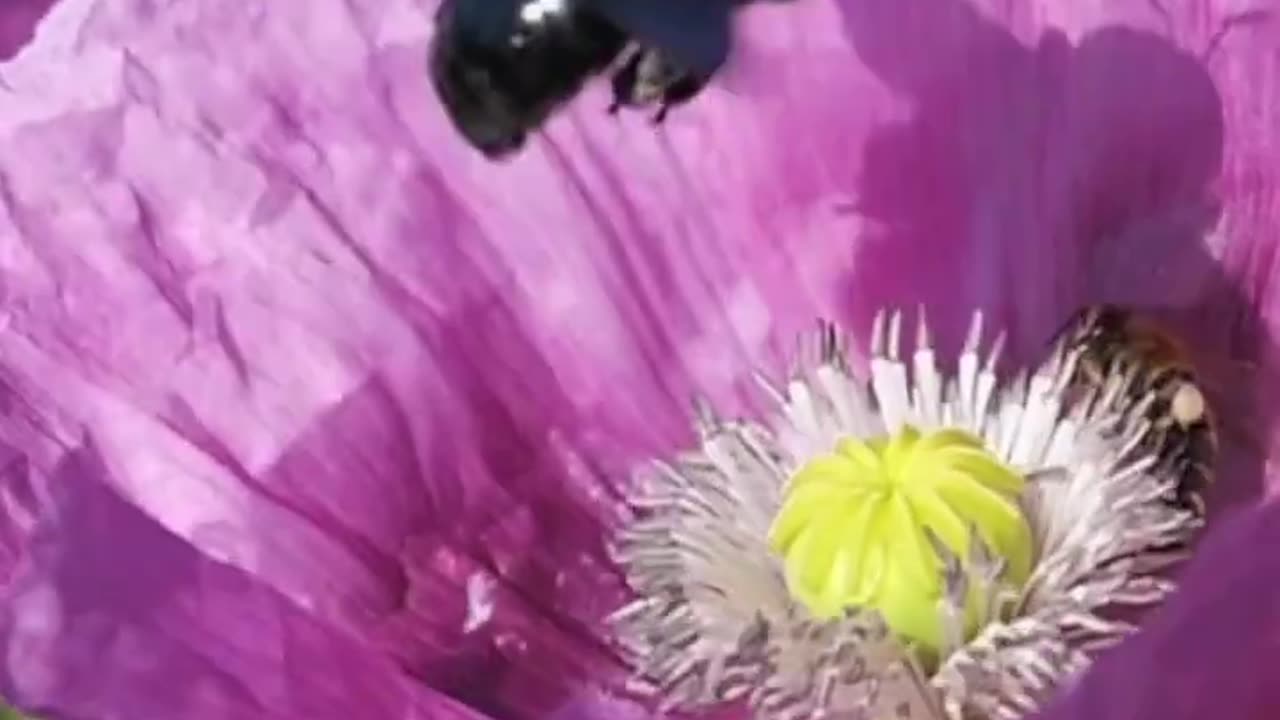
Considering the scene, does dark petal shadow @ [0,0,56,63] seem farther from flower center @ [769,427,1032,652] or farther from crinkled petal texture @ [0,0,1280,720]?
flower center @ [769,427,1032,652]

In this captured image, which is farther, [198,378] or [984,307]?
[984,307]

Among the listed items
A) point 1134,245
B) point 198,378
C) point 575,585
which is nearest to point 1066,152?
point 1134,245

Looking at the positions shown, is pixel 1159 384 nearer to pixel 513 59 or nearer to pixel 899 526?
pixel 899 526

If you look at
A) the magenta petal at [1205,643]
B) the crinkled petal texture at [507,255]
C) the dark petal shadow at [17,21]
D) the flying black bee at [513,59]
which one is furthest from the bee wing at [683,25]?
the dark petal shadow at [17,21]

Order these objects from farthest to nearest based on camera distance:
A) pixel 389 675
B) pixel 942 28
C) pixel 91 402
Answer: pixel 942 28 < pixel 91 402 < pixel 389 675

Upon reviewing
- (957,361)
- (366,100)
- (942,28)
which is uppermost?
(366,100)

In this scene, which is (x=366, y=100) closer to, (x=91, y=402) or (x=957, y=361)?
(x=91, y=402)

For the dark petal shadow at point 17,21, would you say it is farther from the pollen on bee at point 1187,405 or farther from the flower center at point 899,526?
the pollen on bee at point 1187,405

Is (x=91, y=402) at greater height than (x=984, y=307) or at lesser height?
greater
